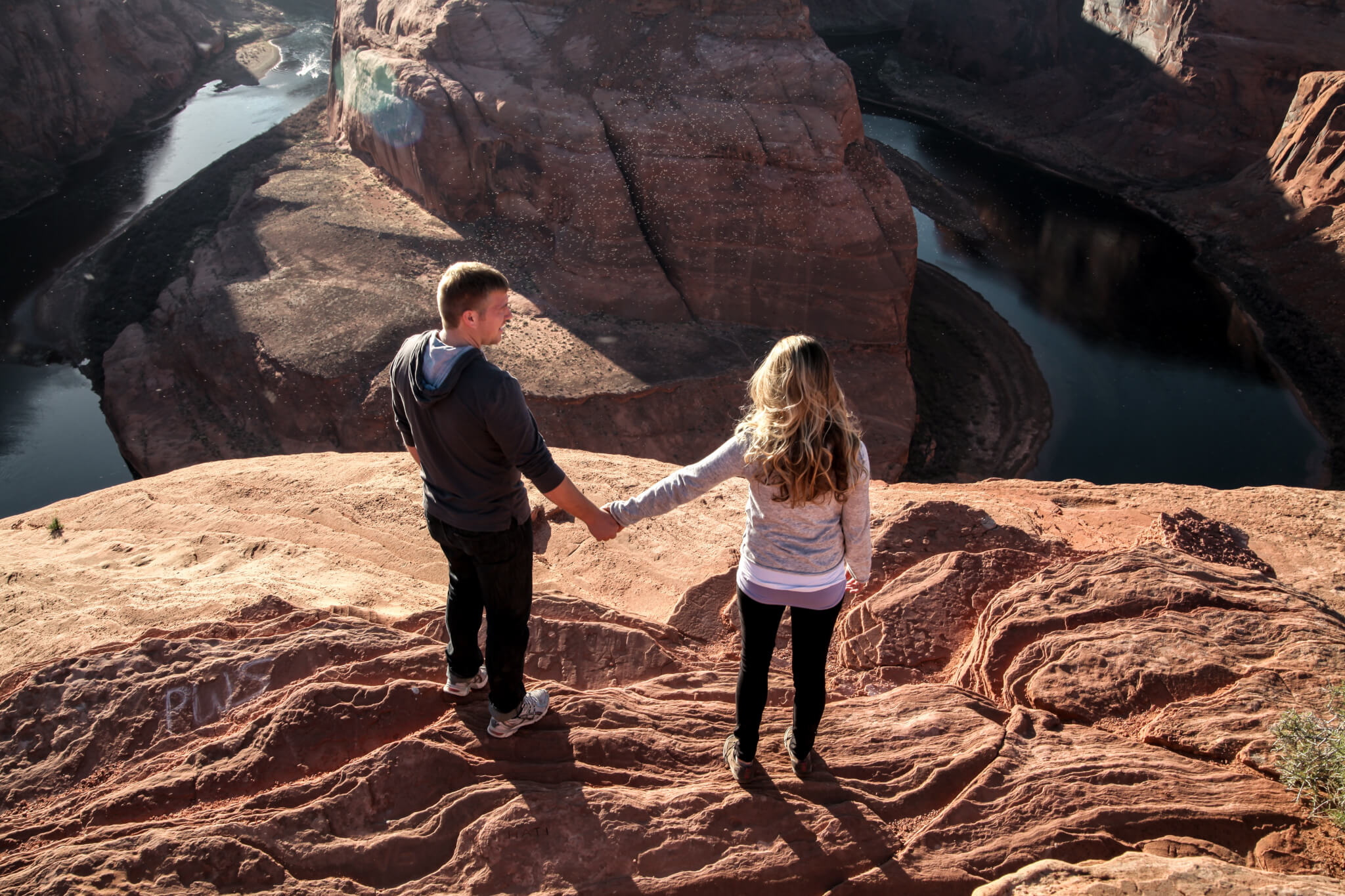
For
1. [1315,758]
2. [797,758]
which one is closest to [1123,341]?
[1315,758]

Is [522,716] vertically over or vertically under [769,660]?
under

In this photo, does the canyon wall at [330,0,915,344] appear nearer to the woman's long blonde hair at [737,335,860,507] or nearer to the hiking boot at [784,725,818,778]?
the hiking boot at [784,725,818,778]

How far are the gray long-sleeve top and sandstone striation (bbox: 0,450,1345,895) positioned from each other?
0.91 m

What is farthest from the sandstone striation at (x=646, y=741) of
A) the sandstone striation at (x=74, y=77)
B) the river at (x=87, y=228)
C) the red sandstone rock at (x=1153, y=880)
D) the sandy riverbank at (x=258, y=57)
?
the sandy riverbank at (x=258, y=57)

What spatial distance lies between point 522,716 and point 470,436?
1119mm

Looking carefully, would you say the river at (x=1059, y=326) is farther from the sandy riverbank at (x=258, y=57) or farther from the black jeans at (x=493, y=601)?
the black jeans at (x=493, y=601)

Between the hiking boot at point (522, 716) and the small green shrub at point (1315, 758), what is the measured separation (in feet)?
8.24

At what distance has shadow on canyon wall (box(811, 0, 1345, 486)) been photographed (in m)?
18.3

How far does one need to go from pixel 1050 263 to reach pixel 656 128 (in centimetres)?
1097

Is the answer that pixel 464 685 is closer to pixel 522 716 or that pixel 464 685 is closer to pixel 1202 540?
pixel 522 716

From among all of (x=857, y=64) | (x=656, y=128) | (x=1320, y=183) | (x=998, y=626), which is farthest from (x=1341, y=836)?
(x=857, y=64)

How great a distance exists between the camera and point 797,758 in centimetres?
305

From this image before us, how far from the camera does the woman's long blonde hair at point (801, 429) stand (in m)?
2.40

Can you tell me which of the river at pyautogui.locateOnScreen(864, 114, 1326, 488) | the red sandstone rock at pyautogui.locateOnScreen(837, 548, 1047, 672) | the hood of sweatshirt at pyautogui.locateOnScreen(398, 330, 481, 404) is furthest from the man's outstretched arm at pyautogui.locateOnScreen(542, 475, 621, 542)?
the river at pyautogui.locateOnScreen(864, 114, 1326, 488)
